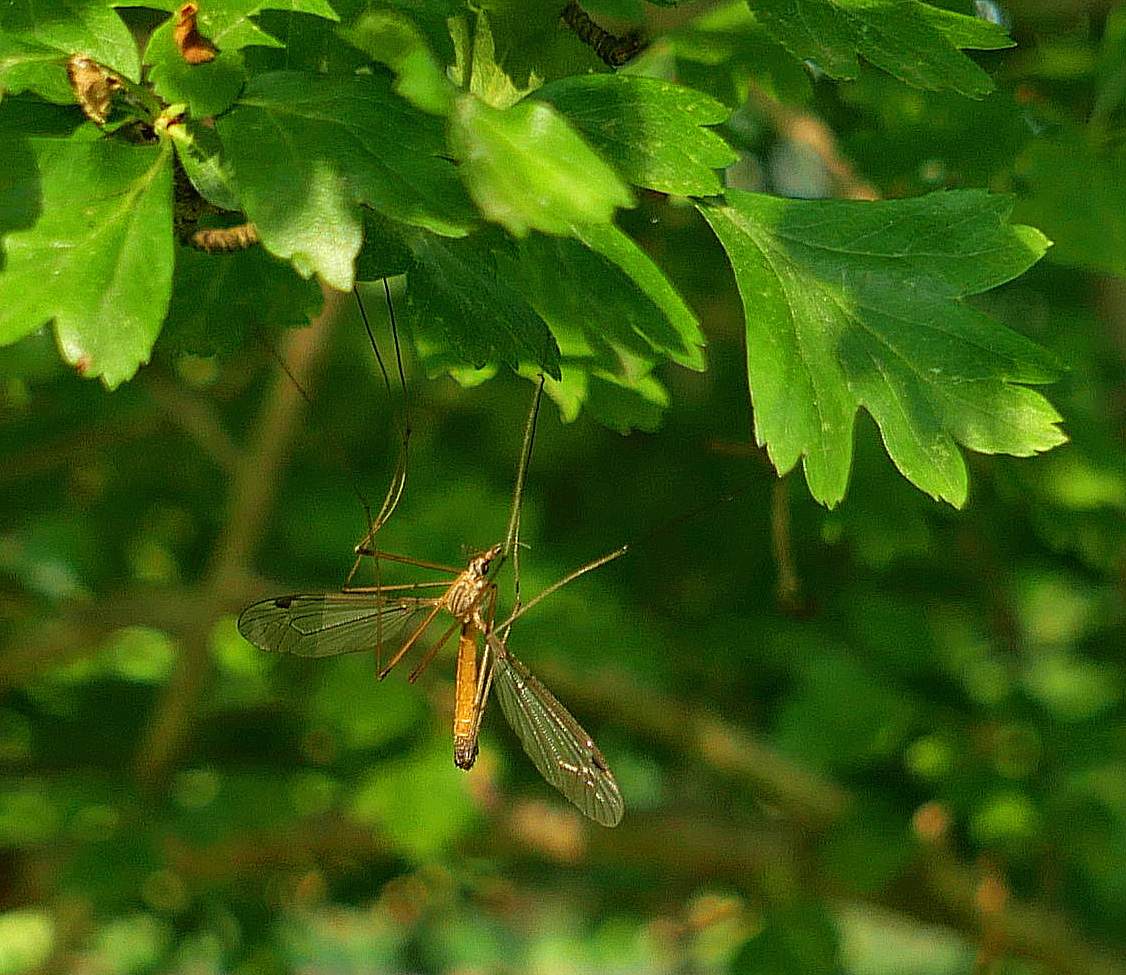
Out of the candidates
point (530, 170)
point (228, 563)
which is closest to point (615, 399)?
point (530, 170)

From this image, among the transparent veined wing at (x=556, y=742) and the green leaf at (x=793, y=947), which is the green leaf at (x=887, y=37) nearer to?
the transparent veined wing at (x=556, y=742)

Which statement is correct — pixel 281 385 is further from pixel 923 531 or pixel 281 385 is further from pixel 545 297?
pixel 545 297

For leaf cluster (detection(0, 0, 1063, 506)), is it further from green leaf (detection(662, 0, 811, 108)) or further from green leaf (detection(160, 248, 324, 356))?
green leaf (detection(662, 0, 811, 108))

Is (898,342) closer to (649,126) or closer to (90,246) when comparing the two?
(649,126)

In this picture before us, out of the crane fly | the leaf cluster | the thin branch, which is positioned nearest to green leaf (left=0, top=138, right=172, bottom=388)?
the leaf cluster

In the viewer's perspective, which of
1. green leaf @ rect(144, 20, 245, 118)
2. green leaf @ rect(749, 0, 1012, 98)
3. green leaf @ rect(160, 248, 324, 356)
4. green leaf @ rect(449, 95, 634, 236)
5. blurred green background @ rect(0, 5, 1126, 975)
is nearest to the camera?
green leaf @ rect(449, 95, 634, 236)

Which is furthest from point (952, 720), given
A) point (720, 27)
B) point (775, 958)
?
point (720, 27)
